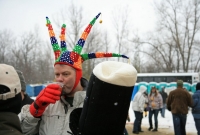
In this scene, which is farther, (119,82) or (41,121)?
(41,121)

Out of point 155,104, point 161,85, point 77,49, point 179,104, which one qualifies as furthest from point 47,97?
point 161,85

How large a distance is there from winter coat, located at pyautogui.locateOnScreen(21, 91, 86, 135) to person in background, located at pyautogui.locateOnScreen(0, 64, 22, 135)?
489 mm

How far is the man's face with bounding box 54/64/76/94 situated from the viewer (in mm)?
2129

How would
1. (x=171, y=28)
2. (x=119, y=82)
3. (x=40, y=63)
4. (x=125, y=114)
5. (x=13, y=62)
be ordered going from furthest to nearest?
(x=40, y=63) → (x=13, y=62) → (x=171, y=28) → (x=125, y=114) → (x=119, y=82)

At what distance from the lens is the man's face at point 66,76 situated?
2.13 meters

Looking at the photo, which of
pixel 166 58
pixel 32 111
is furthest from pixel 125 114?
pixel 166 58

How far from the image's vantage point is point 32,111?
1.81m

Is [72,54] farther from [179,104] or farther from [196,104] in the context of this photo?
[196,104]

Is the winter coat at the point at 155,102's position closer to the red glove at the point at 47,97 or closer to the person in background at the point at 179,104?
the person in background at the point at 179,104

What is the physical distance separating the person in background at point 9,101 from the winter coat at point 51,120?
0.49 meters

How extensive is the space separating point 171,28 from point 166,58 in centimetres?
428

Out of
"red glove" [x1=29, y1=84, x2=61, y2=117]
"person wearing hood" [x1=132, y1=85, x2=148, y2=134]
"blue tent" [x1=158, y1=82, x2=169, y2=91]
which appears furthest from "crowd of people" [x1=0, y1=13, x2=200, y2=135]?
"blue tent" [x1=158, y1=82, x2=169, y2=91]

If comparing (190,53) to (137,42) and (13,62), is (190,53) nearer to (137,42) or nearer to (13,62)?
(137,42)

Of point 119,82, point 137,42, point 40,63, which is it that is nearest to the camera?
point 119,82
